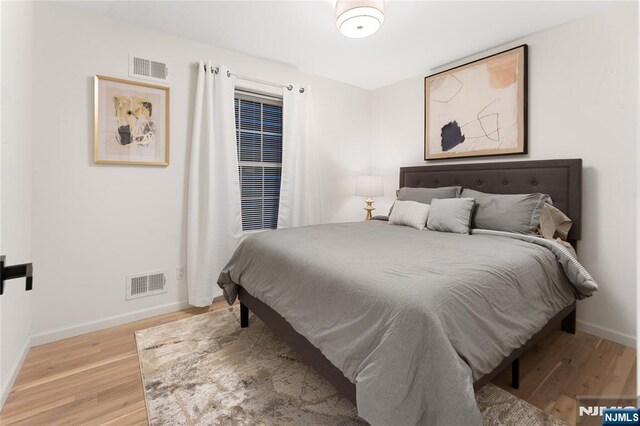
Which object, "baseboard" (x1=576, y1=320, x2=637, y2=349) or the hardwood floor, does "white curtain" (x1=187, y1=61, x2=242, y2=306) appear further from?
"baseboard" (x1=576, y1=320, x2=637, y2=349)

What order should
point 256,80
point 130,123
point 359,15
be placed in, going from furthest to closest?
point 256,80
point 130,123
point 359,15

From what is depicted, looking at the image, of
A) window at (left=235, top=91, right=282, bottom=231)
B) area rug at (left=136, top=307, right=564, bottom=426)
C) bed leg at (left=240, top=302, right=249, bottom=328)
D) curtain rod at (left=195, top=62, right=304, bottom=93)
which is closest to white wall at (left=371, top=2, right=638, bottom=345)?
area rug at (left=136, top=307, right=564, bottom=426)

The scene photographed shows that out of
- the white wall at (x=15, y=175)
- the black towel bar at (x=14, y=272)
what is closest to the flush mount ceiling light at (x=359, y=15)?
the white wall at (x=15, y=175)

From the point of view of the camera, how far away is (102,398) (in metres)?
1.61

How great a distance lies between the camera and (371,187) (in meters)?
3.75

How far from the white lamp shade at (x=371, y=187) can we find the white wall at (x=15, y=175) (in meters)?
3.05

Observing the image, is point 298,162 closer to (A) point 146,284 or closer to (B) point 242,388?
(A) point 146,284

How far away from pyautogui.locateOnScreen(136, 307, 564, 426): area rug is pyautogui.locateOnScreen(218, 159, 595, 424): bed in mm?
227

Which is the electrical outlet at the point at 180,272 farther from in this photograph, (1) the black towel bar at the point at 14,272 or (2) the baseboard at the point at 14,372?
(1) the black towel bar at the point at 14,272

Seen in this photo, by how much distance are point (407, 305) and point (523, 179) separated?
7.10ft

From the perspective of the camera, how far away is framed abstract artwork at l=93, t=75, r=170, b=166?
7.72 ft

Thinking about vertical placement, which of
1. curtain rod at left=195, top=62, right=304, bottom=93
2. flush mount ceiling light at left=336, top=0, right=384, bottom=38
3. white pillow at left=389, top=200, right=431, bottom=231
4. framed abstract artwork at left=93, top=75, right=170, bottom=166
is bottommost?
white pillow at left=389, top=200, right=431, bottom=231

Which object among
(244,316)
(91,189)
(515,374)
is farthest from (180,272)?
(515,374)

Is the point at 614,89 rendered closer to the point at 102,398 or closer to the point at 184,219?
the point at 184,219
